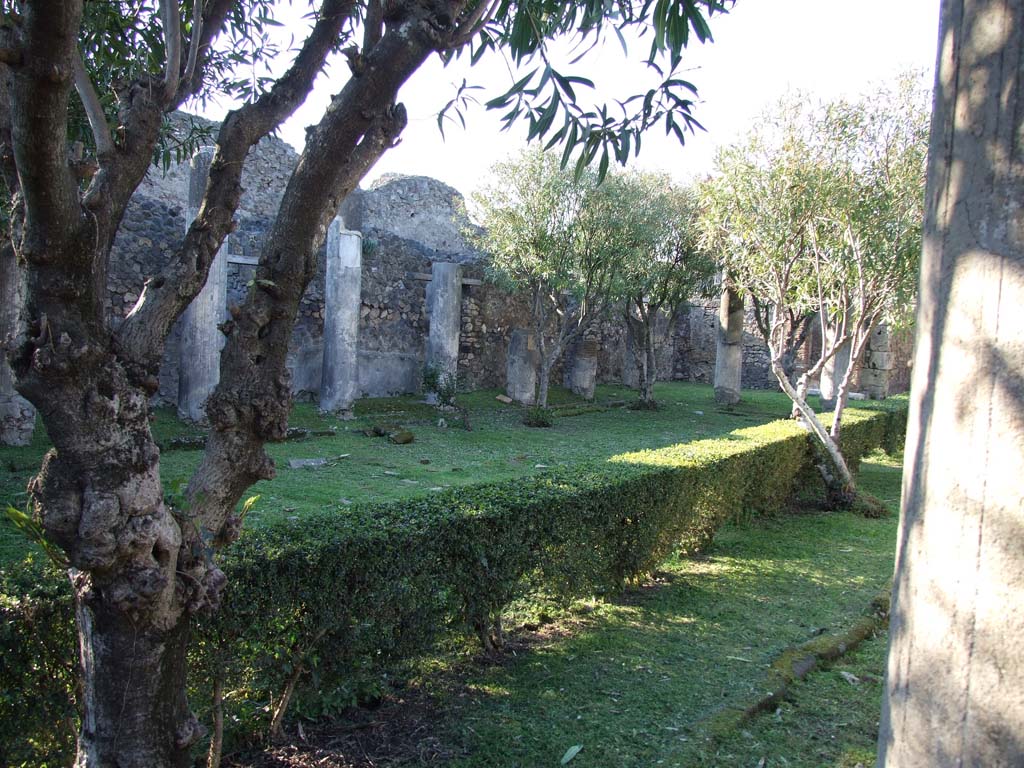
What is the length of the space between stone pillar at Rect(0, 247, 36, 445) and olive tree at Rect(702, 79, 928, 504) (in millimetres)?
7948

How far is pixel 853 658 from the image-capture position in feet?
15.7

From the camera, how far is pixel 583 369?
63.5 feet

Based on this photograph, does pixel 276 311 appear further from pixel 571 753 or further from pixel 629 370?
pixel 629 370

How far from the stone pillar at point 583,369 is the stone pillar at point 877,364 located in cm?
718

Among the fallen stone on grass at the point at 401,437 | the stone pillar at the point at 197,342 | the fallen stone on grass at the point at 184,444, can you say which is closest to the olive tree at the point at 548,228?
the fallen stone on grass at the point at 401,437

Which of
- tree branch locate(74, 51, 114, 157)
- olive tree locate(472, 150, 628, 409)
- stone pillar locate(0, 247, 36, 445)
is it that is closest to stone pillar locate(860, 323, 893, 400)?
olive tree locate(472, 150, 628, 409)

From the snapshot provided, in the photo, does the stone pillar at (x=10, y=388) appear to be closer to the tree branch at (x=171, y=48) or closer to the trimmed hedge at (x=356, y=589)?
the trimmed hedge at (x=356, y=589)

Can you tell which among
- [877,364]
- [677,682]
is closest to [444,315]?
[677,682]

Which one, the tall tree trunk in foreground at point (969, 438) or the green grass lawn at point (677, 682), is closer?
the tall tree trunk in foreground at point (969, 438)

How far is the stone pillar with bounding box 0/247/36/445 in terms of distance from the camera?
845 cm

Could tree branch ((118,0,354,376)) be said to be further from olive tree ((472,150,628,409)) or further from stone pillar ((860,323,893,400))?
stone pillar ((860,323,893,400))

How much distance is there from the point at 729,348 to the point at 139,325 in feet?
59.0

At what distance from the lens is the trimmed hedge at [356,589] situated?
8.77ft

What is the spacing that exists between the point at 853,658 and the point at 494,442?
26.2ft
